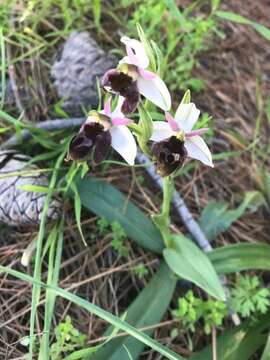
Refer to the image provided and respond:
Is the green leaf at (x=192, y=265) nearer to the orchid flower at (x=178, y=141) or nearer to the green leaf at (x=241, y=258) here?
the green leaf at (x=241, y=258)

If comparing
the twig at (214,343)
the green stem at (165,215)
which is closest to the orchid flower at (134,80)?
the green stem at (165,215)

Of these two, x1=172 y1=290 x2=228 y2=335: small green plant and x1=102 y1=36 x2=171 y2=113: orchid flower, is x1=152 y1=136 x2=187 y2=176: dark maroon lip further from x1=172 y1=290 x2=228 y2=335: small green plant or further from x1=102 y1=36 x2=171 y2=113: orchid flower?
x1=172 y1=290 x2=228 y2=335: small green plant

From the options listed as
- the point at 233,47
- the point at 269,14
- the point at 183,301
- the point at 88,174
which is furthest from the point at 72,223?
the point at 269,14

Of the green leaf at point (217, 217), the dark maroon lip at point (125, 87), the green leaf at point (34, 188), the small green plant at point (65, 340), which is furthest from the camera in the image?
the green leaf at point (217, 217)

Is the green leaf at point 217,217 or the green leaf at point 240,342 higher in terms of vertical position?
the green leaf at point 217,217

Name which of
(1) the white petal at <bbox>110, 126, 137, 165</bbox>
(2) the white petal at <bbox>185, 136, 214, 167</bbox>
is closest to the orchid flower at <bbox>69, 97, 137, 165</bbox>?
(1) the white petal at <bbox>110, 126, 137, 165</bbox>

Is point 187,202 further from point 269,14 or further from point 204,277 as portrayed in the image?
point 269,14
